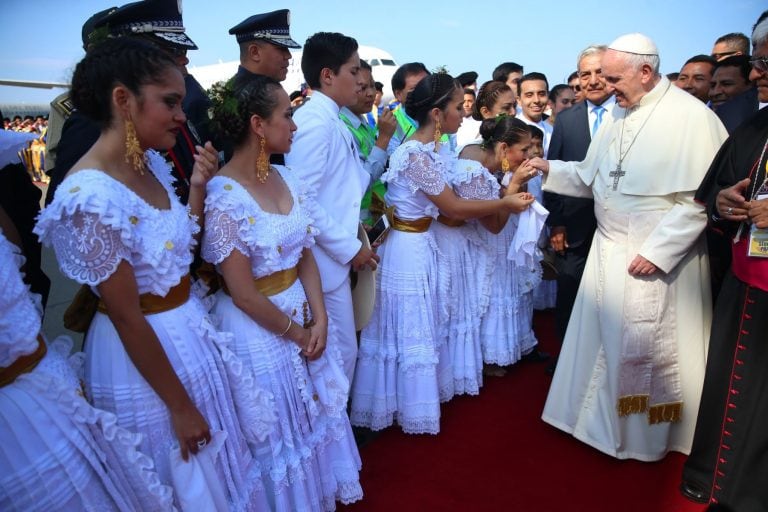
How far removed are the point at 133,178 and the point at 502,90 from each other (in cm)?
389

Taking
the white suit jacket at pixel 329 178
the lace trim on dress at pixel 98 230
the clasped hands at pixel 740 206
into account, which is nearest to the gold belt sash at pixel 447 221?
the white suit jacket at pixel 329 178

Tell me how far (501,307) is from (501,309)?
0.02m

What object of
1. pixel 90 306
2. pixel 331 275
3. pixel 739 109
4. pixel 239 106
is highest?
pixel 239 106

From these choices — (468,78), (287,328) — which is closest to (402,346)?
(287,328)

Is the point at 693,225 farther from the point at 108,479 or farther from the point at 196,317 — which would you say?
the point at 108,479

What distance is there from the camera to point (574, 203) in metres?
4.24

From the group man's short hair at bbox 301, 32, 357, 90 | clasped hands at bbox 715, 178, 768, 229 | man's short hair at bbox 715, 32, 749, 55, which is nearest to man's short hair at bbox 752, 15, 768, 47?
clasped hands at bbox 715, 178, 768, 229

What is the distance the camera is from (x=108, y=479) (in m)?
1.63

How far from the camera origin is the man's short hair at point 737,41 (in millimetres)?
6105

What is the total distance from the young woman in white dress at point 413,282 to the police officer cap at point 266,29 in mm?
923

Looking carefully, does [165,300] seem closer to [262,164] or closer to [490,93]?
[262,164]

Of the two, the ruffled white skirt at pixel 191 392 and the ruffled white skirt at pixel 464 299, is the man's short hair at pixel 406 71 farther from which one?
the ruffled white skirt at pixel 191 392

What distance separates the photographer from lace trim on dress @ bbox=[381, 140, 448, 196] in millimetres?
3387

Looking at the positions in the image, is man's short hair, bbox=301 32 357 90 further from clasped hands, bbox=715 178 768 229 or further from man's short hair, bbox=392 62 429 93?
man's short hair, bbox=392 62 429 93
